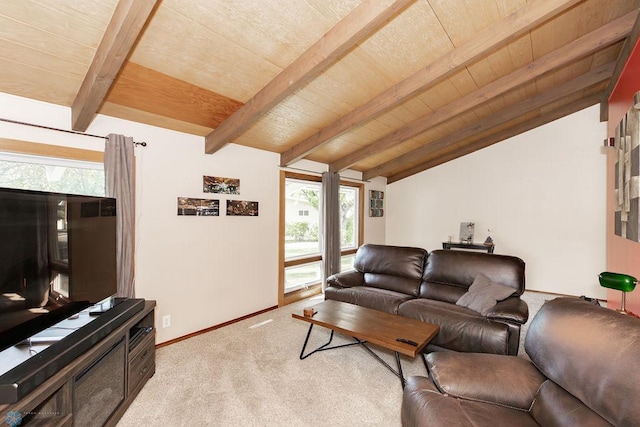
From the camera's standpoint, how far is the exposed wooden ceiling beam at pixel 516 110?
10.6ft

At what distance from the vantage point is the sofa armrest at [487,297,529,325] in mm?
2282

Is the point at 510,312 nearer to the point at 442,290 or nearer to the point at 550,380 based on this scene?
the point at 442,290

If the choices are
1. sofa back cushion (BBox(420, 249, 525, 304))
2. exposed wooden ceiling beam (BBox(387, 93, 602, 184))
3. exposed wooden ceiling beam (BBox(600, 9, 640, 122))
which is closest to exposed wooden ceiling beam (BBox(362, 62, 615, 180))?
exposed wooden ceiling beam (BBox(600, 9, 640, 122))

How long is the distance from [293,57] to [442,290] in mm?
2745

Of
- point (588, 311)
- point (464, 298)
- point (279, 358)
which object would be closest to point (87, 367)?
point (279, 358)

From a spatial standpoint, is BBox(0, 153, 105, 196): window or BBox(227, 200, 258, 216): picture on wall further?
BBox(227, 200, 258, 216): picture on wall

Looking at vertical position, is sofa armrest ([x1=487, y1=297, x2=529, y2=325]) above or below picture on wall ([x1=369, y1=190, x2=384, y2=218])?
below

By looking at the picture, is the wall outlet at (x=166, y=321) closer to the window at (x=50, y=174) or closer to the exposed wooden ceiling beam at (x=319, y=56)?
the window at (x=50, y=174)

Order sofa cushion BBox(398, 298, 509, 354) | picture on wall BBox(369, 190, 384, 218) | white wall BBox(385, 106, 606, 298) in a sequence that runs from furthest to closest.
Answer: picture on wall BBox(369, 190, 384, 218) < white wall BBox(385, 106, 606, 298) < sofa cushion BBox(398, 298, 509, 354)

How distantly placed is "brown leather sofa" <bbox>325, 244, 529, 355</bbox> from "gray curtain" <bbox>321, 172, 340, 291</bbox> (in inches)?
31.7

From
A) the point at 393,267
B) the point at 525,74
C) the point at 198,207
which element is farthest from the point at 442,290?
the point at 198,207

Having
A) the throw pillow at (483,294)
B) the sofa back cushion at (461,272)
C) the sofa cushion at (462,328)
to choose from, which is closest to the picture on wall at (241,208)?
the sofa cushion at (462,328)

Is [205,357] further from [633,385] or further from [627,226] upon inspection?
[627,226]

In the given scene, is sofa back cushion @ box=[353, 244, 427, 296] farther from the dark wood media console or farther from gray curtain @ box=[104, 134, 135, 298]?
gray curtain @ box=[104, 134, 135, 298]
